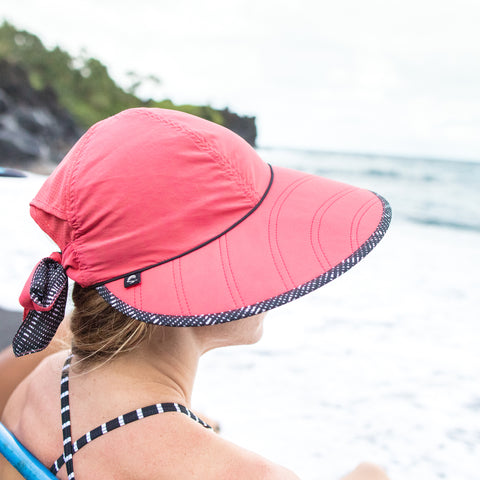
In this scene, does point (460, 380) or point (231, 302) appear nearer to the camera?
point (231, 302)

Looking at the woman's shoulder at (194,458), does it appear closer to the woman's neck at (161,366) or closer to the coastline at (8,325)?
the woman's neck at (161,366)

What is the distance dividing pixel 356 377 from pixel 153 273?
2511mm

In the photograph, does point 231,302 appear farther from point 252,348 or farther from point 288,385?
point 252,348

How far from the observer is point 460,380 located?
9.84 feet

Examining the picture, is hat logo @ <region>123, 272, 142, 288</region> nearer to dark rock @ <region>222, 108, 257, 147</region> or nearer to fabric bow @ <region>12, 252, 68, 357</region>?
fabric bow @ <region>12, 252, 68, 357</region>

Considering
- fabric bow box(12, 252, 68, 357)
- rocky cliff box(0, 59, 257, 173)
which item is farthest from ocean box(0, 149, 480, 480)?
rocky cliff box(0, 59, 257, 173)

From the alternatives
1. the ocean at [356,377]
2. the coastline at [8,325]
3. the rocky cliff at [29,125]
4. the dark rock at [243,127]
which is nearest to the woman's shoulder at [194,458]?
the ocean at [356,377]

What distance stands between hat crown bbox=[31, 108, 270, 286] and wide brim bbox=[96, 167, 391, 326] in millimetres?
36

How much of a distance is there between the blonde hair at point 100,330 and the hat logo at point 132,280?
87 millimetres

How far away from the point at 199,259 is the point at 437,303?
4165mm

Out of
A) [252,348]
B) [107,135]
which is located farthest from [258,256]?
[252,348]

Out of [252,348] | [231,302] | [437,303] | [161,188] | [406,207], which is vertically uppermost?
[161,188]

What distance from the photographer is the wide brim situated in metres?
0.73

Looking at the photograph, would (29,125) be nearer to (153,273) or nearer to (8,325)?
(8,325)
